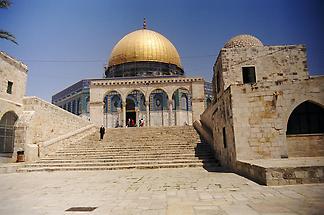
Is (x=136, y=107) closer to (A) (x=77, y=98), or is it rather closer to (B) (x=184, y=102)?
(B) (x=184, y=102)

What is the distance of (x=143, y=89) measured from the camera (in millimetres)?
27312

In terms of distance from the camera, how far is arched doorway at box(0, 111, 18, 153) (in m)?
14.2

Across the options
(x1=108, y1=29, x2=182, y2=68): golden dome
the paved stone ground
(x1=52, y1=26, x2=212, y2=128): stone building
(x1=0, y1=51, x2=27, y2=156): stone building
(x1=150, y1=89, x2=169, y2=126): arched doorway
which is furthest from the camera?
(x1=108, y1=29, x2=182, y2=68): golden dome

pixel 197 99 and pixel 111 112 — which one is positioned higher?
pixel 197 99

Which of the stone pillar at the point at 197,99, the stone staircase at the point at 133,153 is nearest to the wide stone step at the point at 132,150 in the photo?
the stone staircase at the point at 133,153

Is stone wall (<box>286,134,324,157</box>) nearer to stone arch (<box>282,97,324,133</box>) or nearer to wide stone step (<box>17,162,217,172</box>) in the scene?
stone arch (<box>282,97,324,133</box>)

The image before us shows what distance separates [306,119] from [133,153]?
27.0 feet

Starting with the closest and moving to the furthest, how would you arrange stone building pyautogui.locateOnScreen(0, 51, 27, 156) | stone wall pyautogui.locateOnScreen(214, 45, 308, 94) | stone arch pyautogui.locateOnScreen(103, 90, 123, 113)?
stone wall pyautogui.locateOnScreen(214, 45, 308, 94) < stone building pyautogui.locateOnScreen(0, 51, 27, 156) < stone arch pyautogui.locateOnScreen(103, 90, 123, 113)

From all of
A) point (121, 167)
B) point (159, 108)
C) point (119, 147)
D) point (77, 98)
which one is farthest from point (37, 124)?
point (77, 98)

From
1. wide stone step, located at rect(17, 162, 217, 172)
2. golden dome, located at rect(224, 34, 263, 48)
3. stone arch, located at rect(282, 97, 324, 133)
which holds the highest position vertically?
golden dome, located at rect(224, 34, 263, 48)

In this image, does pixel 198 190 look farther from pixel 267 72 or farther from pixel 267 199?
pixel 267 72

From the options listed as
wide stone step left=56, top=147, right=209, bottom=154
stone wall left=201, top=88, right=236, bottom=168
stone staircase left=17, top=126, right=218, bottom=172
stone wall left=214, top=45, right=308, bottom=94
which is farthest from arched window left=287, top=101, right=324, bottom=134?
wide stone step left=56, top=147, right=209, bottom=154

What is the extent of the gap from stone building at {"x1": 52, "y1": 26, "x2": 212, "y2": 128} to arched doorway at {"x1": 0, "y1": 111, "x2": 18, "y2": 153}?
11.5m

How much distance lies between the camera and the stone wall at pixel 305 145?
8.69 m
